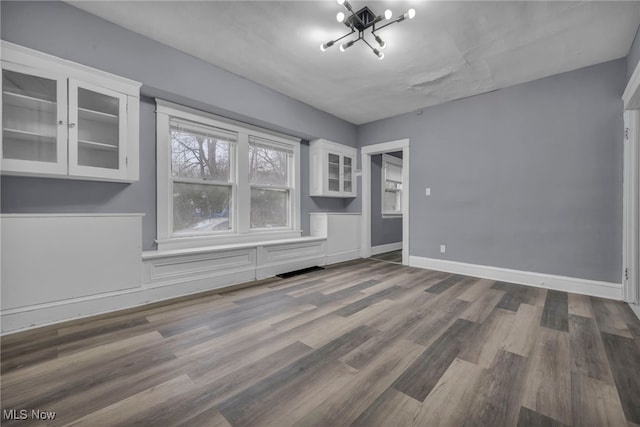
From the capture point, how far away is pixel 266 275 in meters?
3.69

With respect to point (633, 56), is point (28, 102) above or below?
below

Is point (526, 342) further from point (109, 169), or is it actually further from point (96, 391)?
point (109, 169)

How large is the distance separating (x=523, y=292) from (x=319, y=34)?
3748 millimetres

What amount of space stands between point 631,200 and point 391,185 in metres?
4.11

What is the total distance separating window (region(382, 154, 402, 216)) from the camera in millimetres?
6141

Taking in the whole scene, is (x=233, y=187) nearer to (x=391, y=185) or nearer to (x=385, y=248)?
(x=385, y=248)

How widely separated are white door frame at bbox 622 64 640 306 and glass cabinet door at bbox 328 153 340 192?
3.66 meters

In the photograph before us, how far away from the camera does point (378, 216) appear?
5.86 metres

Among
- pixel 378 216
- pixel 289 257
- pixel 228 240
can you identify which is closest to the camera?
pixel 228 240

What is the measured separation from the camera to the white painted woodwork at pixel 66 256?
1987 millimetres

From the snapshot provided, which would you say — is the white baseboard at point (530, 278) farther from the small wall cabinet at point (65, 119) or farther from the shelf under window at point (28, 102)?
the shelf under window at point (28, 102)

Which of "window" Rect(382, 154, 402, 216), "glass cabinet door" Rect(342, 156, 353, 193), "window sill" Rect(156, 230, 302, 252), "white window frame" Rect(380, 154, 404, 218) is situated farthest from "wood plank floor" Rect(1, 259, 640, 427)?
"window" Rect(382, 154, 402, 216)

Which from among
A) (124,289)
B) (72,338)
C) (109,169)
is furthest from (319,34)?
(72,338)

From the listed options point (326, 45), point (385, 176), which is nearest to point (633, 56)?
point (326, 45)
